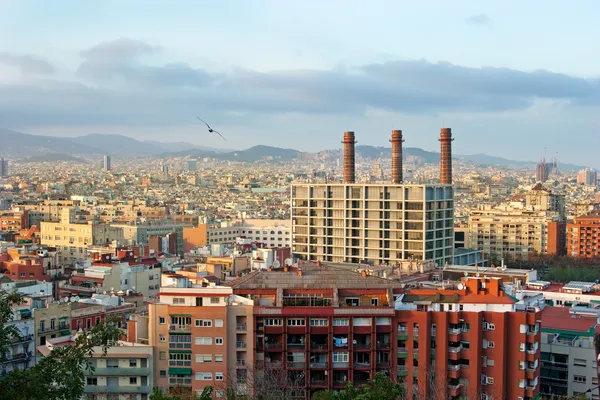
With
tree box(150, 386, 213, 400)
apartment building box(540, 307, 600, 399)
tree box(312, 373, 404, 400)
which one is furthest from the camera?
apartment building box(540, 307, 600, 399)

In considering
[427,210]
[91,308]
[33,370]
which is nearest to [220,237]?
[427,210]

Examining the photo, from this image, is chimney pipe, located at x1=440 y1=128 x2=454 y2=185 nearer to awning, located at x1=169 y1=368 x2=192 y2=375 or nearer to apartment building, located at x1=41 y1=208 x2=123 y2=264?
apartment building, located at x1=41 y1=208 x2=123 y2=264

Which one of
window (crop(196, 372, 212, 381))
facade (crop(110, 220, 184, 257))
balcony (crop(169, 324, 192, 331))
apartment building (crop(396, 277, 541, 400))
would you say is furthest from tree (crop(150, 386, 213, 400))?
facade (crop(110, 220, 184, 257))

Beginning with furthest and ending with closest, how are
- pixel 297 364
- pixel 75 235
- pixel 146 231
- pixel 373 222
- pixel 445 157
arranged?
1. pixel 146 231
2. pixel 445 157
3. pixel 75 235
4. pixel 373 222
5. pixel 297 364

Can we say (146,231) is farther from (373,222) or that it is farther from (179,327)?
(179,327)

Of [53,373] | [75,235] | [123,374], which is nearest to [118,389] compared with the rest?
[123,374]

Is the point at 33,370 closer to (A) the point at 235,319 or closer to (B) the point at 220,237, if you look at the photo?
(A) the point at 235,319

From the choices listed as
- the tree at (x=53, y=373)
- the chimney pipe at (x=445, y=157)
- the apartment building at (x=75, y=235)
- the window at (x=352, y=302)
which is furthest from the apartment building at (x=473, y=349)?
the chimney pipe at (x=445, y=157)
